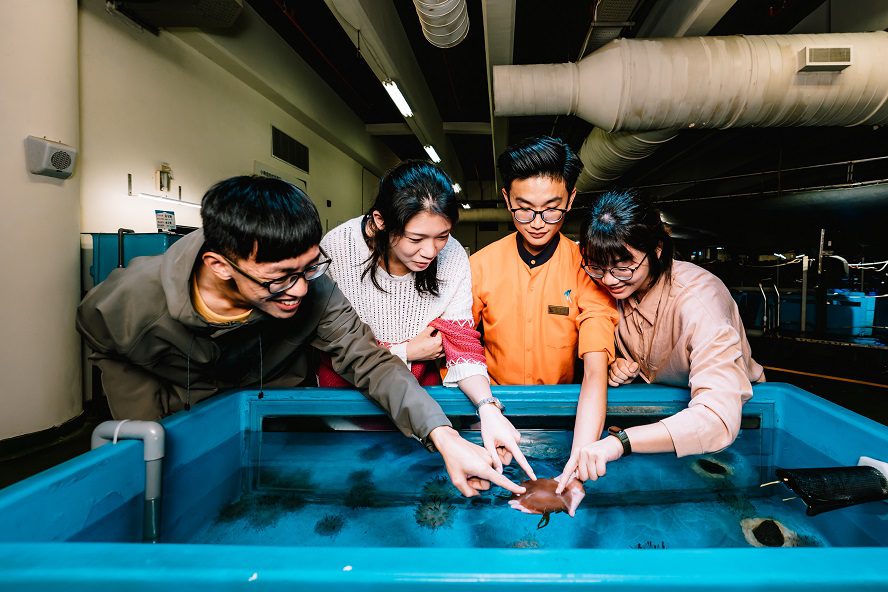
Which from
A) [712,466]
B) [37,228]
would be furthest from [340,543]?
[37,228]

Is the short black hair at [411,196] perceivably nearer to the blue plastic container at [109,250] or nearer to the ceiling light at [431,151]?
the blue plastic container at [109,250]

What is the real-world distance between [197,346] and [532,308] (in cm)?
115

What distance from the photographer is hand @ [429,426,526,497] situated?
1028 millimetres

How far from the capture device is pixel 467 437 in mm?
1403

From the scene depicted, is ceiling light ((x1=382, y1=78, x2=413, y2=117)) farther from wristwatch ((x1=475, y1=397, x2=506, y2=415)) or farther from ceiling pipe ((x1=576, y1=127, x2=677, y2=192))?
wristwatch ((x1=475, y1=397, x2=506, y2=415))

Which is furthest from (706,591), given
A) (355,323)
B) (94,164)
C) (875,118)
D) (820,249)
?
(820,249)

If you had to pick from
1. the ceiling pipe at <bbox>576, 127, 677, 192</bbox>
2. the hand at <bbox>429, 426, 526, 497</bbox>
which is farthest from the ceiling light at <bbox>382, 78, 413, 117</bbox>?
the hand at <bbox>429, 426, 526, 497</bbox>

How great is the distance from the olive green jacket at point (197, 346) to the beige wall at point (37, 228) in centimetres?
201

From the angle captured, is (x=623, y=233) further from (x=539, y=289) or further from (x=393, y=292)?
(x=393, y=292)

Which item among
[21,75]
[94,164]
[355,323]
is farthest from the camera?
[94,164]

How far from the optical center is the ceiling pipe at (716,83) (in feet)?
10.8

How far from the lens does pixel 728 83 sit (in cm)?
334

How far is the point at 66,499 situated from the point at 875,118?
5.55 metres

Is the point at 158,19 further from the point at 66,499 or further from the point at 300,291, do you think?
the point at 66,499
